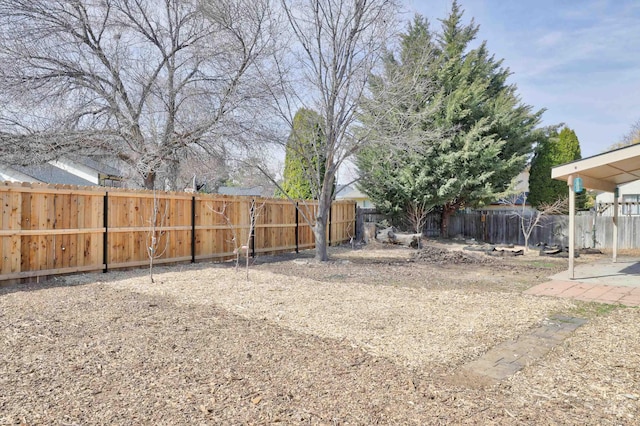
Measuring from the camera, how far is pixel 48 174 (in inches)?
607

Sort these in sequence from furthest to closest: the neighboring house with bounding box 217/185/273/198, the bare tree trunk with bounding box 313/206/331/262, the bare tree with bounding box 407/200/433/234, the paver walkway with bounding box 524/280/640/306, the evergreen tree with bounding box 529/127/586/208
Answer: the neighboring house with bounding box 217/185/273/198, the evergreen tree with bounding box 529/127/586/208, the bare tree with bounding box 407/200/433/234, the bare tree trunk with bounding box 313/206/331/262, the paver walkway with bounding box 524/280/640/306

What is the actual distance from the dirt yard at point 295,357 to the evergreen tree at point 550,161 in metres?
13.8

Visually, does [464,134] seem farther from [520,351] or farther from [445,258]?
[520,351]

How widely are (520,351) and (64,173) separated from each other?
20.8 metres

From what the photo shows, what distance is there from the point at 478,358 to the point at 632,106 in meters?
29.6

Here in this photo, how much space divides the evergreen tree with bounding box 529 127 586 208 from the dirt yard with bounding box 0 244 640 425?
13.8 m

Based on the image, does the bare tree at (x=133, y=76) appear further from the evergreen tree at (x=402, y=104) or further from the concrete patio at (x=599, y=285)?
the concrete patio at (x=599, y=285)

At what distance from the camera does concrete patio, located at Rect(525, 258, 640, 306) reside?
20.2ft

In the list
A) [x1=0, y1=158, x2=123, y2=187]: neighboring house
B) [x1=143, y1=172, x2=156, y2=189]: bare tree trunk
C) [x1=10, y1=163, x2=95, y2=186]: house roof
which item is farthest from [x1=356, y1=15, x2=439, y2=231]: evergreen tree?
[x1=10, y1=163, x2=95, y2=186]: house roof

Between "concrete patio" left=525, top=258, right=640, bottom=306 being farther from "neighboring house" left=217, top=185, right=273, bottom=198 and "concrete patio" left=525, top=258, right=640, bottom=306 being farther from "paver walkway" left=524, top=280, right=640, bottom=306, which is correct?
"neighboring house" left=217, top=185, right=273, bottom=198

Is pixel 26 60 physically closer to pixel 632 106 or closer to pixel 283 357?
pixel 283 357

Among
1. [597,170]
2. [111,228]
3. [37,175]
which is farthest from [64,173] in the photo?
[597,170]

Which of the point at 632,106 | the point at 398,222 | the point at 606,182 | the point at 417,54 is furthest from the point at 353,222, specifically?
the point at 632,106

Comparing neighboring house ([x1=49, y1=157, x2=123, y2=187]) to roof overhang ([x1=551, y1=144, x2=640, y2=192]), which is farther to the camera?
neighboring house ([x1=49, y1=157, x2=123, y2=187])
